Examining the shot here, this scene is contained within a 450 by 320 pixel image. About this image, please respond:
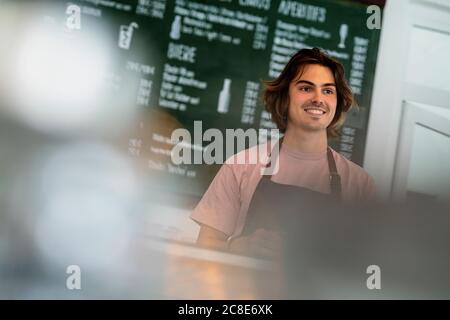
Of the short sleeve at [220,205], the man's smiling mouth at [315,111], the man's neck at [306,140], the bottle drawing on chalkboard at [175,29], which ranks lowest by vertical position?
the short sleeve at [220,205]

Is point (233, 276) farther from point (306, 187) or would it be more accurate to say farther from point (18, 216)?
point (18, 216)

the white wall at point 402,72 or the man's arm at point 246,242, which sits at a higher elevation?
the white wall at point 402,72

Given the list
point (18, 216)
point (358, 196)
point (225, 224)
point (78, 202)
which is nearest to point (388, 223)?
point (358, 196)

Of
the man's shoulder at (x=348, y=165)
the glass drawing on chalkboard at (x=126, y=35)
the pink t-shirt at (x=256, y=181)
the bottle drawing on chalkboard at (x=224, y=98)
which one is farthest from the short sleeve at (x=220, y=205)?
the glass drawing on chalkboard at (x=126, y=35)

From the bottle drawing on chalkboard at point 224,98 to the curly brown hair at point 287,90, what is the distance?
8 cm

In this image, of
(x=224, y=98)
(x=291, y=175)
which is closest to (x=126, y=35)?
(x=224, y=98)

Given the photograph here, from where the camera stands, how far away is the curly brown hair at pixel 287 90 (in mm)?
1299

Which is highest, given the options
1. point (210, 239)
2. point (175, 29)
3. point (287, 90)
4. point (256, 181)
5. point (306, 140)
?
point (175, 29)

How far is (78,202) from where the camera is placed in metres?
1.24

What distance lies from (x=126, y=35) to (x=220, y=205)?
0.43 meters

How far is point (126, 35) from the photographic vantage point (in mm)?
1282

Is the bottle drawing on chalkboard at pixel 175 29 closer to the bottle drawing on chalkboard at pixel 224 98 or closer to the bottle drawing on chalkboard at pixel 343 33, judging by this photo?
the bottle drawing on chalkboard at pixel 224 98

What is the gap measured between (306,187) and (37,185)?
588 mm

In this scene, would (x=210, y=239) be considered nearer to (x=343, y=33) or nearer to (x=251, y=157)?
(x=251, y=157)
